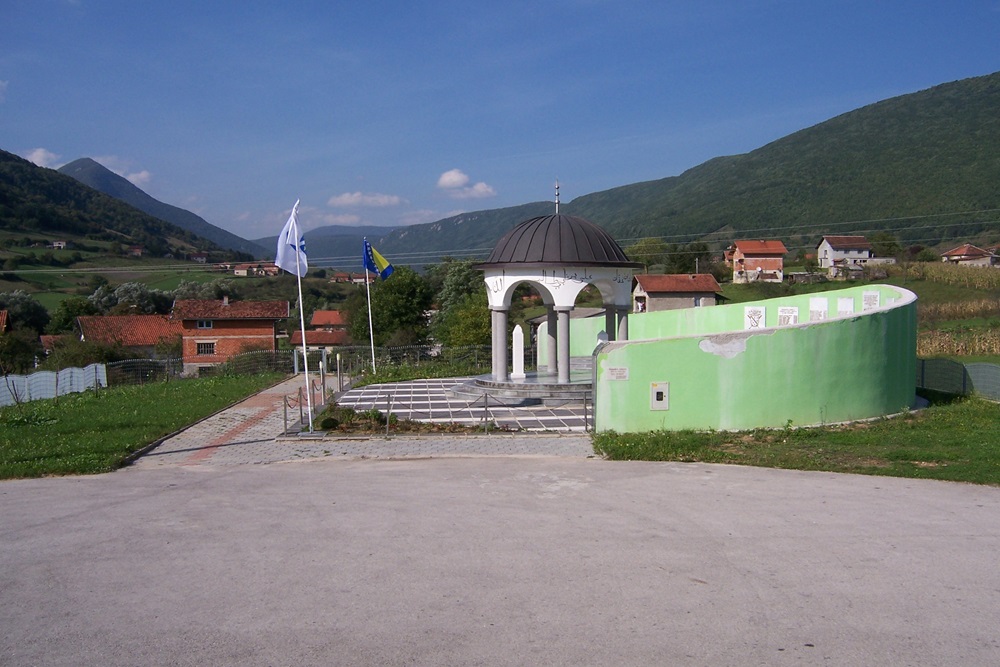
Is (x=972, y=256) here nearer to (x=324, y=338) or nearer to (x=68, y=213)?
(x=324, y=338)

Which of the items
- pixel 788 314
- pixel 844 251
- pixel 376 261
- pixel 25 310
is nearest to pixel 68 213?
pixel 25 310

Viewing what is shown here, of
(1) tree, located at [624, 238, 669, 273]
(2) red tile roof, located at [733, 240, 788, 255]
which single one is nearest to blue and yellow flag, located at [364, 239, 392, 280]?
(2) red tile roof, located at [733, 240, 788, 255]

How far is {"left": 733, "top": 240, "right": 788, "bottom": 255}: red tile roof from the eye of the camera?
242 ft

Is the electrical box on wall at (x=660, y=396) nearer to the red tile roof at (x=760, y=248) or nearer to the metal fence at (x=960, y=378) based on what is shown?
the metal fence at (x=960, y=378)

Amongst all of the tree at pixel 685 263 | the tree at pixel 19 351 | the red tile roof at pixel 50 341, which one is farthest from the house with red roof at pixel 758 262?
the tree at pixel 19 351

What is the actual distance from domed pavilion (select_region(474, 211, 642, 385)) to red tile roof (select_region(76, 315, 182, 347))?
39.4 metres

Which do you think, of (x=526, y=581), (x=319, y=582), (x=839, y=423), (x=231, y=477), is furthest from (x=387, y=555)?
(x=839, y=423)

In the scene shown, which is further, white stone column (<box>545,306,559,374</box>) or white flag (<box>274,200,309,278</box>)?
white stone column (<box>545,306,559,374</box>)

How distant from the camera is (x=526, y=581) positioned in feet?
23.5

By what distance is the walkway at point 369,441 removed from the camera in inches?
→ 550

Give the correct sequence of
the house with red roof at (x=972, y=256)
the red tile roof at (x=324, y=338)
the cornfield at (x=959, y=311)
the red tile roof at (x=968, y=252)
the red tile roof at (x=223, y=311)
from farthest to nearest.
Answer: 1. the red tile roof at (x=968, y=252)
2. the house with red roof at (x=972, y=256)
3. the red tile roof at (x=324, y=338)
4. the red tile roof at (x=223, y=311)
5. the cornfield at (x=959, y=311)

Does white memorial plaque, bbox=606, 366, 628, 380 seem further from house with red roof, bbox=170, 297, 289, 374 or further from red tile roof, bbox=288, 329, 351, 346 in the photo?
red tile roof, bbox=288, 329, 351, 346

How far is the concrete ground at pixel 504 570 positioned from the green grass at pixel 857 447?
0.76 m

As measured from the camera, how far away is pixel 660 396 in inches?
591
